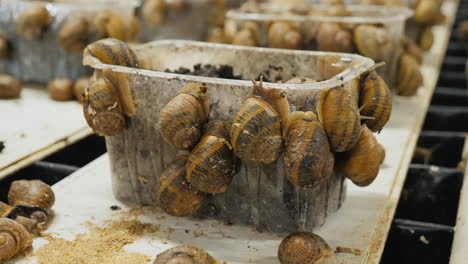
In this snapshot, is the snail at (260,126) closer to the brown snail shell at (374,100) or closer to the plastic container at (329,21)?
the brown snail shell at (374,100)

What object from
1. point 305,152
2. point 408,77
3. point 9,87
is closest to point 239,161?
point 305,152

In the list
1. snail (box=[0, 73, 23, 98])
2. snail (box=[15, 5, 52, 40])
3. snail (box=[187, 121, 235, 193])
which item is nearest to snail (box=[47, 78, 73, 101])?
snail (box=[0, 73, 23, 98])

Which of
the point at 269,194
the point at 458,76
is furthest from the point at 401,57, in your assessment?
the point at 269,194

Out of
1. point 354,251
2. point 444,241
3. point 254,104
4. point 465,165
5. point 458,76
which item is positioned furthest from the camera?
point 458,76

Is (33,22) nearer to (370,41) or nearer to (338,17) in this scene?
(338,17)

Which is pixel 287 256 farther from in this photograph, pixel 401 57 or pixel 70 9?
pixel 70 9

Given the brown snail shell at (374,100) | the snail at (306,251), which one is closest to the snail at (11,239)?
the snail at (306,251)
